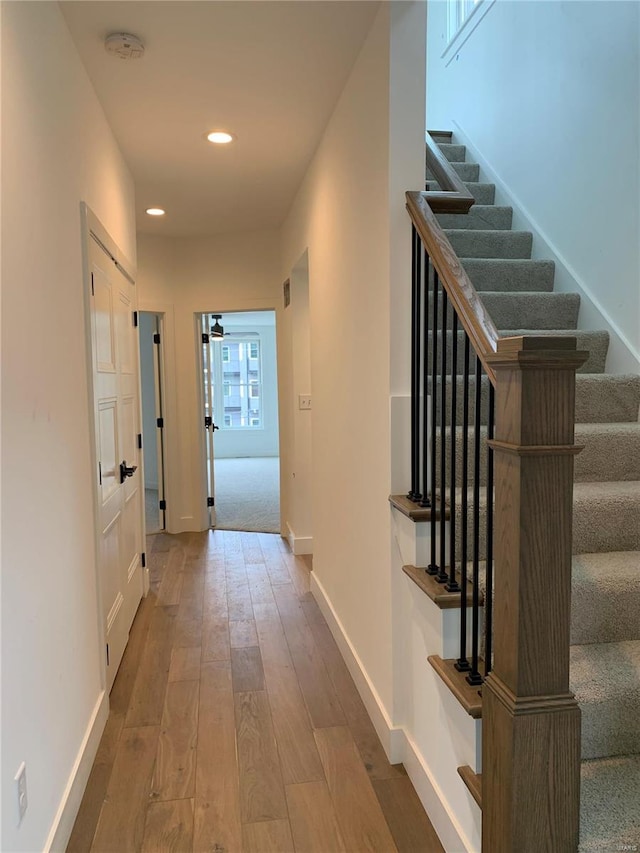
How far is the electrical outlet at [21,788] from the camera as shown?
1.41m

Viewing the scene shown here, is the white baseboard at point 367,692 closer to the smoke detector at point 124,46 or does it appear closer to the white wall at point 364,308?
the white wall at point 364,308

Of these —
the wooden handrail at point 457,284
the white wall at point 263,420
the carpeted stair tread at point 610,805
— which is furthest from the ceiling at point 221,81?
the white wall at point 263,420

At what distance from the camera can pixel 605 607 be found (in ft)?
5.99

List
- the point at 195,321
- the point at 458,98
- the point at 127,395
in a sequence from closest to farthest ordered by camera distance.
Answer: the point at 127,395
the point at 458,98
the point at 195,321

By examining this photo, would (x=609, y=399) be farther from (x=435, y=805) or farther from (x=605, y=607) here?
(x=435, y=805)

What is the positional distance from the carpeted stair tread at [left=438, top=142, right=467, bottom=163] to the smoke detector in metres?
2.49

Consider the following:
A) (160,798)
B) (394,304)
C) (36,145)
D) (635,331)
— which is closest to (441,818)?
(160,798)

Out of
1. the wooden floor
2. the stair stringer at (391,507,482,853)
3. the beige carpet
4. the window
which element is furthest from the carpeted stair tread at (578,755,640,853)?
the window

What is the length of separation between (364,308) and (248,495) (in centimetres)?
520

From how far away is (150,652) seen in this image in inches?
120

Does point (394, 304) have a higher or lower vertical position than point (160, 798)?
higher

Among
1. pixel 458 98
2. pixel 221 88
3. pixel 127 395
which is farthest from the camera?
pixel 458 98

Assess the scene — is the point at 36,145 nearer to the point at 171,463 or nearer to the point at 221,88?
the point at 221,88

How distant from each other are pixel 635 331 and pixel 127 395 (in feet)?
8.63
